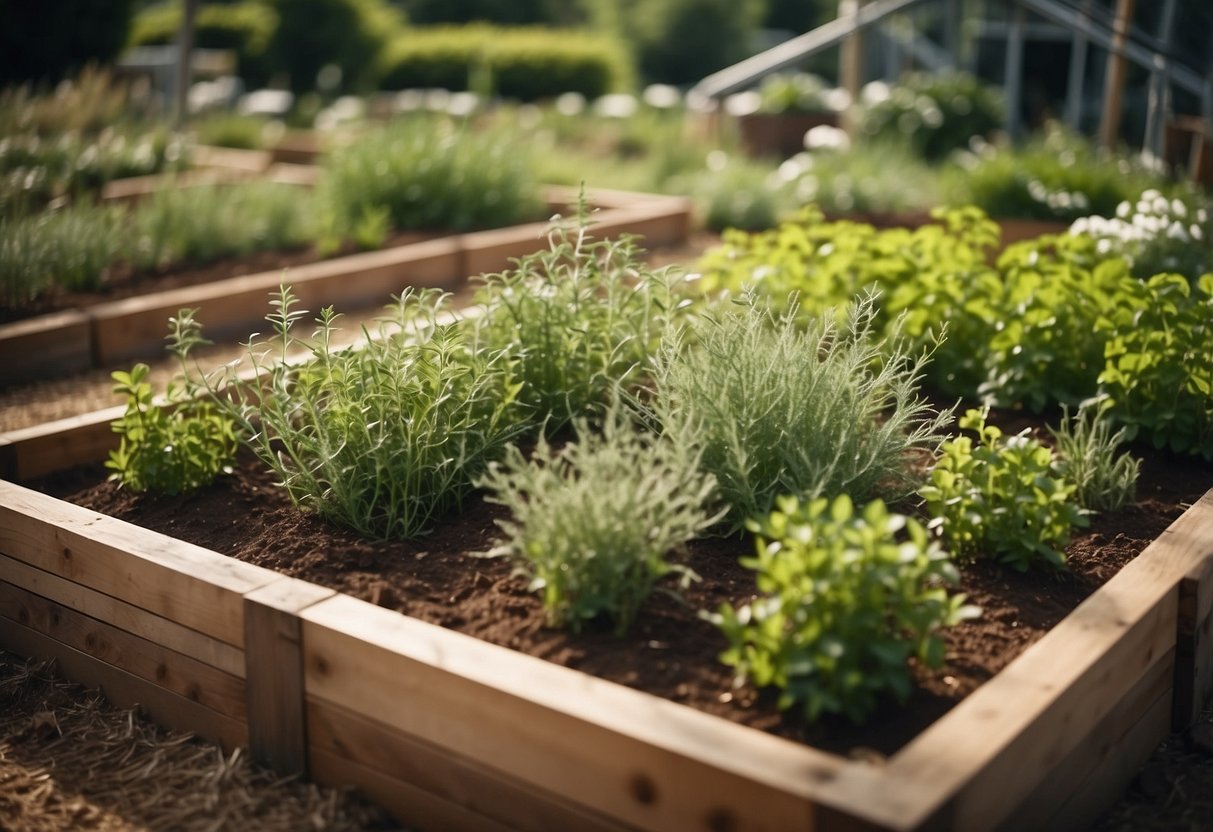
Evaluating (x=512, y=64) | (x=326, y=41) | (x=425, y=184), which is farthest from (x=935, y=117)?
(x=326, y=41)

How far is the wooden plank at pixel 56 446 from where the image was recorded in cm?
338

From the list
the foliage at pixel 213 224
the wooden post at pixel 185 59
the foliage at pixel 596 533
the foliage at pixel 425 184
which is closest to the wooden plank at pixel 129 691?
the foliage at pixel 596 533

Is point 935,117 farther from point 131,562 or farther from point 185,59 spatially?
point 131,562

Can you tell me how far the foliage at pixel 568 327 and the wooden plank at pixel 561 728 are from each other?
1146mm

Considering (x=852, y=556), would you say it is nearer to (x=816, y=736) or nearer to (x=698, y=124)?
(x=816, y=736)

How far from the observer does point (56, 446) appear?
137 inches

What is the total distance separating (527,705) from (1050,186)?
5.23 meters

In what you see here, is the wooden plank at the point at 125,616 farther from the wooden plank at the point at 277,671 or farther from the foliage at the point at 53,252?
the foliage at the point at 53,252

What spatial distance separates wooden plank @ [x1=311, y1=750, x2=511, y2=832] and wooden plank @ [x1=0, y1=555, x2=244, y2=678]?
0.92ft

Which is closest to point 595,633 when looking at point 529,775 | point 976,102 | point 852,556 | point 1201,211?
point 529,775

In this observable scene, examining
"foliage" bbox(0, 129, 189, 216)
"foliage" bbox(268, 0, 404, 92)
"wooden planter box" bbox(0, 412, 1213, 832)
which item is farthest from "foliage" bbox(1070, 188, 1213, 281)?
"foliage" bbox(268, 0, 404, 92)

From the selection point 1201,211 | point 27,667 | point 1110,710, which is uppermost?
point 1201,211

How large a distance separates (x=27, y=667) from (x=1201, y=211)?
4679 millimetres

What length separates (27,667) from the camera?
9.72 feet
